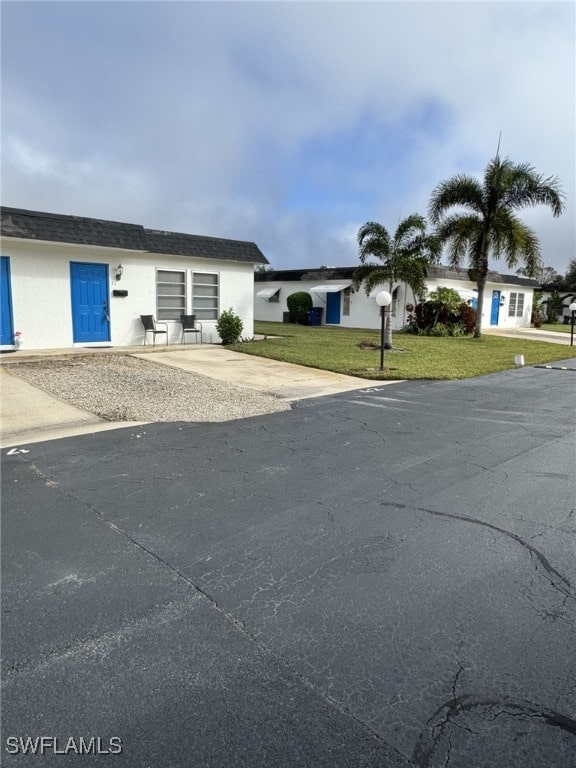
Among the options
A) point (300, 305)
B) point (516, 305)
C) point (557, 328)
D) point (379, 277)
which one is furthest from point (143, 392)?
point (557, 328)

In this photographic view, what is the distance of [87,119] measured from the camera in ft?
58.5

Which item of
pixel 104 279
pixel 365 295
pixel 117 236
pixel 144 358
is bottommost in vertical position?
pixel 144 358

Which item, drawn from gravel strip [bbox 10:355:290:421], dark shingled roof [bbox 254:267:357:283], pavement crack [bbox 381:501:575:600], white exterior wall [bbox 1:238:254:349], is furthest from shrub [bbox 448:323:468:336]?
pavement crack [bbox 381:501:575:600]

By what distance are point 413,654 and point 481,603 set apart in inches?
23.5

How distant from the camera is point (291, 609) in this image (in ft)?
8.64

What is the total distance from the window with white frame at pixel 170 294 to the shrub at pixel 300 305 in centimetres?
1393

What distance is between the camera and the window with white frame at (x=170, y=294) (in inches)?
584

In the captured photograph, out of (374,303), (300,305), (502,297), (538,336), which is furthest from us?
(502,297)

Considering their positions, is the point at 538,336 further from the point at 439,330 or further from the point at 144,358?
the point at 144,358

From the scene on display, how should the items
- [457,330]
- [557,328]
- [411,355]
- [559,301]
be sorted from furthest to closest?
[559,301]
[557,328]
[457,330]
[411,355]

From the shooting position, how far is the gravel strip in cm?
729

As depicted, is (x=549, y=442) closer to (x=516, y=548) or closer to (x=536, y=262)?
(x=516, y=548)

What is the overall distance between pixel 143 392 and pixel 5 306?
19.7 feet

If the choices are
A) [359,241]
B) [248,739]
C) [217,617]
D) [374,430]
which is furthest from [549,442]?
[359,241]
